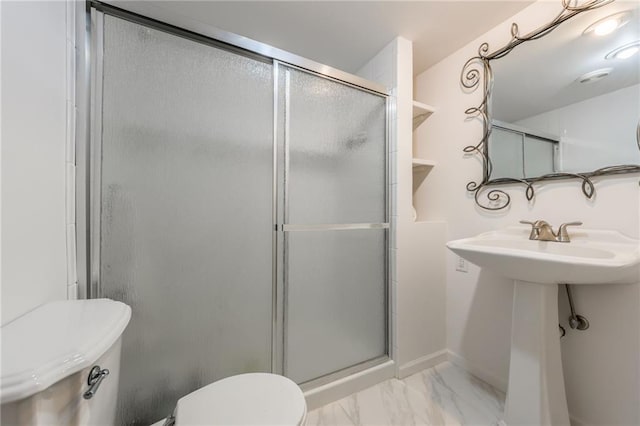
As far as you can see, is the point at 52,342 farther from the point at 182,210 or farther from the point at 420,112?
the point at 420,112

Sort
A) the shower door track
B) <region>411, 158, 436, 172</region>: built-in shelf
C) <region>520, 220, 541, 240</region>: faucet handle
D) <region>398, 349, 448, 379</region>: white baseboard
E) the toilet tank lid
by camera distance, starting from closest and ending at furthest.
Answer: the toilet tank lid, the shower door track, <region>520, 220, 541, 240</region>: faucet handle, <region>398, 349, 448, 379</region>: white baseboard, <region>411, 158, 436, 172</region>: built-in shelf

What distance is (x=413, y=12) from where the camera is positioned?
1412mm

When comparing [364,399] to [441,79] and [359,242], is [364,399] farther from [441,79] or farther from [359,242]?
[441,79]

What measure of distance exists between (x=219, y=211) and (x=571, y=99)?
1800 mm

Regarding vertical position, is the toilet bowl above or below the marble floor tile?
above

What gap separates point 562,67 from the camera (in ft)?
4.12

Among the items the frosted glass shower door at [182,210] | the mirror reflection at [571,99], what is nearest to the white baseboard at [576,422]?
the mirror reflection at [571,99]

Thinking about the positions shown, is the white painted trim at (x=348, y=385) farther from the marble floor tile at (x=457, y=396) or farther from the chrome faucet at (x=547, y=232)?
the chrome faucet at (x=547, y=232)

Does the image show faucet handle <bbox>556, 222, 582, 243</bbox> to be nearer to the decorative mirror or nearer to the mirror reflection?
the decorative mirror

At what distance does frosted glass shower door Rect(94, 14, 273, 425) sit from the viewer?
93 centimetres

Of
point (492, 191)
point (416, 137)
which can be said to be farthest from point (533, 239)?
point (416, 137)

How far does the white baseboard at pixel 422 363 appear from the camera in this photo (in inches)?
60.9

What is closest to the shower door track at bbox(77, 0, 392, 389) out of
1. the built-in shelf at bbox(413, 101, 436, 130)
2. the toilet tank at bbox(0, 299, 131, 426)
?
the toilet tank at bbox(0, 299, 131, 426)

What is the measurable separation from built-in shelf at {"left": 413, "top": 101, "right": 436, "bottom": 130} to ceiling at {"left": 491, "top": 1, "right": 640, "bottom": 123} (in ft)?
1.34
